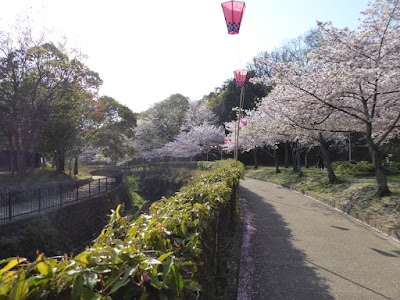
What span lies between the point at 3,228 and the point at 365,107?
11.6 m

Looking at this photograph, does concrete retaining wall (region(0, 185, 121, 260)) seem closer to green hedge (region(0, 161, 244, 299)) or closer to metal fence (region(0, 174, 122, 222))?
metal fence (region(0, 174, 122, 222))

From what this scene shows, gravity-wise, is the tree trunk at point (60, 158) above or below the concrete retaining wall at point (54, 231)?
above

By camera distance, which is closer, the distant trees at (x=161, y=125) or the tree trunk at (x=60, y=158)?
the tree trunk at (x=60, y=158)

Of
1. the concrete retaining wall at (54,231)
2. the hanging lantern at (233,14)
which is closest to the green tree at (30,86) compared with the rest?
the concrete retaining wall at (54,231)

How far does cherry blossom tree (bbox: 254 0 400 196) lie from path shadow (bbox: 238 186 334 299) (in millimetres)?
4441

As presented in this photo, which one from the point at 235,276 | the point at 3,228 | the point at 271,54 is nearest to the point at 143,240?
the point at 235,276

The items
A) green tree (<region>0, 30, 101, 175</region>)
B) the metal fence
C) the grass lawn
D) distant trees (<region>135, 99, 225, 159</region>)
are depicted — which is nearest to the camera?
the grass lawn

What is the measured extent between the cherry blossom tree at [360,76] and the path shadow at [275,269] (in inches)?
175

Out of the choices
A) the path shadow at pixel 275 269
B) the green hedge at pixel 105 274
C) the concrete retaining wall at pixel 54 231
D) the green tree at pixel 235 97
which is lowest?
the concrete retaining wall at pixel 54 231

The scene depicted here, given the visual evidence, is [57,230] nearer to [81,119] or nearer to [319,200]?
[319,200]

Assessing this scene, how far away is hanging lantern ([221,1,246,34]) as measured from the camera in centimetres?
768

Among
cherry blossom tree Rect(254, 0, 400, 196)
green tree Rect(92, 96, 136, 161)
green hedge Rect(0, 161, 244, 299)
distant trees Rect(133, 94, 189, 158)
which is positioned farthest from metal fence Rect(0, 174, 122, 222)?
distant trees Rect(133, 94, 189, 158)

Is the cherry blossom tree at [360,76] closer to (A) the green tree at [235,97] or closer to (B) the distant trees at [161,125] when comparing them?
(A) the green tree at [235,97]

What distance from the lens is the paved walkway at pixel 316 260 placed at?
12.4ft
